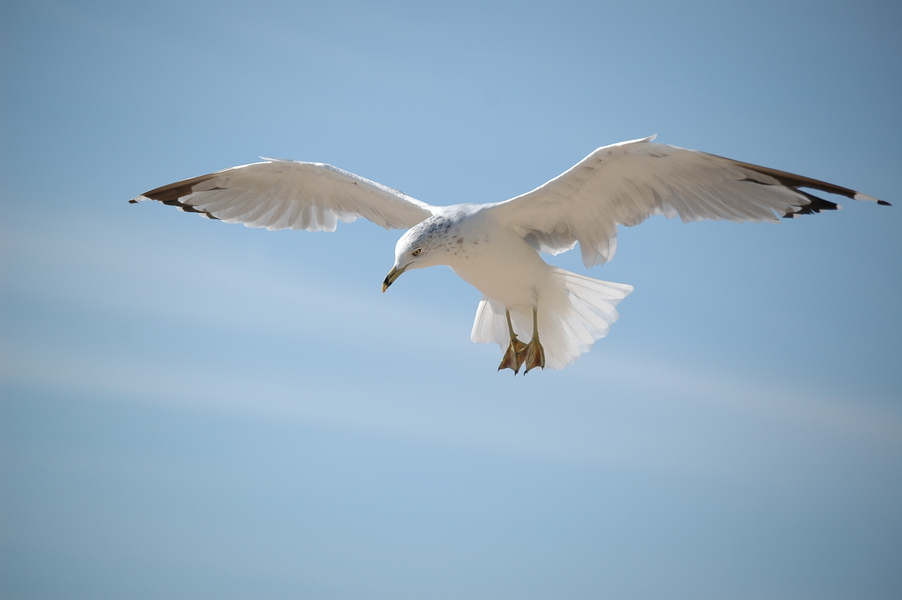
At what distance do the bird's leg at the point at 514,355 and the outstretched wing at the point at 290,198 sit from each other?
1016 mm

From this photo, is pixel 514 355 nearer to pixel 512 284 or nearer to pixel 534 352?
pixel 534 352

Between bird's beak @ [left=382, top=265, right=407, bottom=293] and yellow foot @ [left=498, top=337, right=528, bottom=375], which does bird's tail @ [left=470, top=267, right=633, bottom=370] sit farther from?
bird's beak @ [left=382, top=265, right=407, bottom=293]

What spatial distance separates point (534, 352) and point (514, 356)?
6.2 inches

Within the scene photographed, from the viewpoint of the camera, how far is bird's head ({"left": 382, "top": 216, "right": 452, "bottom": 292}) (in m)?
4.38

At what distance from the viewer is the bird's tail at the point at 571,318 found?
499 cm

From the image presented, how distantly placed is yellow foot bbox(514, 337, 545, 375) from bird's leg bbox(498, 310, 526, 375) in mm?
49

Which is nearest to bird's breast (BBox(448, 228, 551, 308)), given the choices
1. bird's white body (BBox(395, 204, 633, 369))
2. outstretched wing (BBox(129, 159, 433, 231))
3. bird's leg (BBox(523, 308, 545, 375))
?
bird's white body (BBox(395, 204, 633, 369))

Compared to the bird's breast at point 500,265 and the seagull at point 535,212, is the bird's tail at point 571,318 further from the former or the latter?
the bird's breast at point 500,265

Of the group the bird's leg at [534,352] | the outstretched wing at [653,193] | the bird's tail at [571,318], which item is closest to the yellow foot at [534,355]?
the bird's leg at [534,352]

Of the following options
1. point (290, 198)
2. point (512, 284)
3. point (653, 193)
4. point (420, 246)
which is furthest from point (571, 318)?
point (290, 198)

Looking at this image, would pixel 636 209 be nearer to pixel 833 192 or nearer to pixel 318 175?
pixel 833 192

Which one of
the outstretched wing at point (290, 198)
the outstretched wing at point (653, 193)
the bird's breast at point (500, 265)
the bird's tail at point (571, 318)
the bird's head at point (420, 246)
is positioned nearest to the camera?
the outstretched wing at point (653, 193)

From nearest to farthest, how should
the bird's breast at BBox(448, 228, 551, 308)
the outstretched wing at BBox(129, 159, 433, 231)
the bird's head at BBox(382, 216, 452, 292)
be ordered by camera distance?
the bird's head at BBox(382, 216, 452, 292)
the bird's breast at BBox(448, 228, 551, 308)
the outstretched wing at BBox(129, 159, 433, 231)

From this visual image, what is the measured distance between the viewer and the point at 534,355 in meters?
5.04
